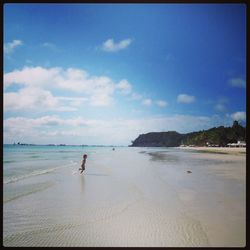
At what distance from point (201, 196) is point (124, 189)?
1.67m

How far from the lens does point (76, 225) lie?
4402mm

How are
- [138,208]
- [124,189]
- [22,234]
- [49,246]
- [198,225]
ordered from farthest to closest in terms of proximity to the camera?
1. [124,189]
2. [138,208]
3. [198,225]
4. [22,234]
5. [49,246]

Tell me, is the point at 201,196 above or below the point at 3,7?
below

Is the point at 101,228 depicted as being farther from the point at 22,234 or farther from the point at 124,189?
the point at 124,189

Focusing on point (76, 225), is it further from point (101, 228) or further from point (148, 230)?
point (148, 230)

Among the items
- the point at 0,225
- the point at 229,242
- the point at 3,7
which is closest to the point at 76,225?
the point at 0,225

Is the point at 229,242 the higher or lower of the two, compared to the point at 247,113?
lower

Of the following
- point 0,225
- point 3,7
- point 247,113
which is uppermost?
point 3,7

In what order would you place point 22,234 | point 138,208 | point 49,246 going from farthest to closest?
point 138,208
point 22,234
point 49,246

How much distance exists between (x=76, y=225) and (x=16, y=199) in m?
2.23

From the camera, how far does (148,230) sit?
418 centimetres

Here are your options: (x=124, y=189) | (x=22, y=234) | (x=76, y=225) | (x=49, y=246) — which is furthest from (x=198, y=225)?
(x=124, y=189)

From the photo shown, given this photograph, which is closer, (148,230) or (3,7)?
(3,7)

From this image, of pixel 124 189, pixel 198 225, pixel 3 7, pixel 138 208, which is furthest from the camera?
pixel 124 189
